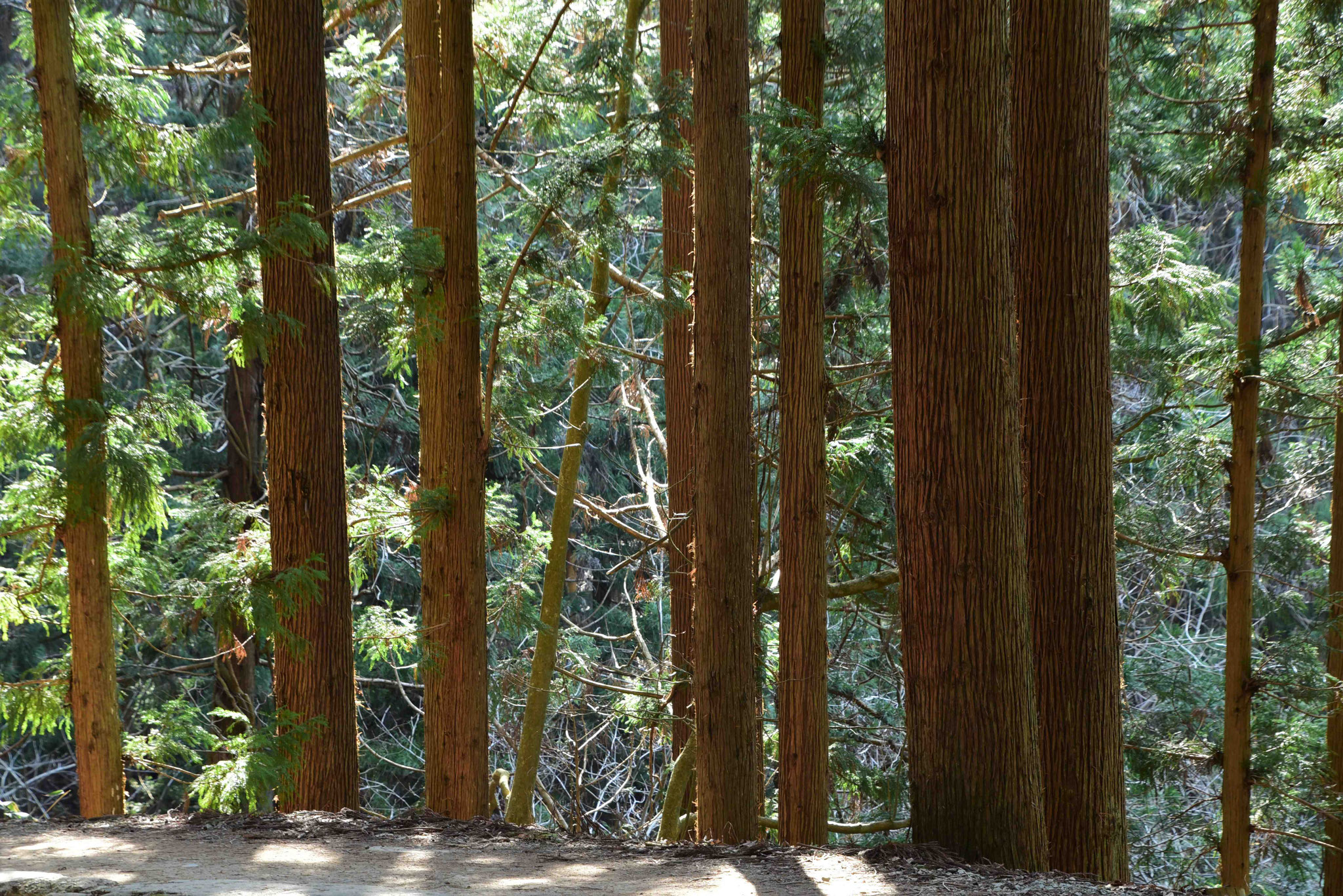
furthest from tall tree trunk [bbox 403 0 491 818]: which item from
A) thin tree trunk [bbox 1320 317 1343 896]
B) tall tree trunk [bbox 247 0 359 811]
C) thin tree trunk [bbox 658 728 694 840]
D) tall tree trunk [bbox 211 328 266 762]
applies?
thin tree trunk [bbox 1320 317 1343 896]

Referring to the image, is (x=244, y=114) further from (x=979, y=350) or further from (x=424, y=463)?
(x=979, y=350)

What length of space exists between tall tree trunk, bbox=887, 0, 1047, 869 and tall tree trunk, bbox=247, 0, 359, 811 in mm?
3359

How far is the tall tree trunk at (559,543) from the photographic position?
923 cm

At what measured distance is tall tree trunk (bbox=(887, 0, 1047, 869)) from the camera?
374 centimetres

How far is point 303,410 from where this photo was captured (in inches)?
225

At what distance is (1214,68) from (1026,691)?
27.4 feet

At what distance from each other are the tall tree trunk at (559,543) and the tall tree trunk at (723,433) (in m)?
2.14

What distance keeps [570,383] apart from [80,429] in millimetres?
8032

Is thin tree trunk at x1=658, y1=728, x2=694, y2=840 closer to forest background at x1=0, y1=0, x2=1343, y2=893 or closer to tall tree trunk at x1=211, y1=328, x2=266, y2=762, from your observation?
forest background at x1=0, y1=0, x2=1343, y2=893

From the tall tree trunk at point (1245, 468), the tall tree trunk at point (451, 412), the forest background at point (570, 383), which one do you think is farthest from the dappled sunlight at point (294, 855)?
the tall tree trunk at point (1245, 468)

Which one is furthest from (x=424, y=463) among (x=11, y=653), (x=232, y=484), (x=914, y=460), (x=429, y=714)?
(x=11, y=653)

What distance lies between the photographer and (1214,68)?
31.4 ft

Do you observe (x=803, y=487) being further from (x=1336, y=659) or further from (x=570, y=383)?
(x=570, y=383)

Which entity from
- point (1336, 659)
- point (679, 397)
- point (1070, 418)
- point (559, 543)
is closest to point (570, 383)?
point (679, 397)
